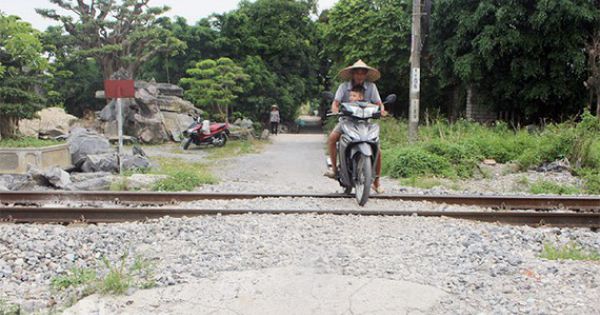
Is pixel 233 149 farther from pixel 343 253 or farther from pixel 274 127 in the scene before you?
pixel 343 253

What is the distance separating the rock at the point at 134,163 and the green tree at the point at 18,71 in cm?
294

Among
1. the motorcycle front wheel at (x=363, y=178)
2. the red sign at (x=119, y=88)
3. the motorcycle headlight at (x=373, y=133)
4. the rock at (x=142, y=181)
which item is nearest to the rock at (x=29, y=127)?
the red sign at (x=119, y=88)

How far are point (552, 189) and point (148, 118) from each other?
1502cm

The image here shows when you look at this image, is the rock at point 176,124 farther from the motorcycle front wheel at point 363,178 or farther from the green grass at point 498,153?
the motorcycle front wheel at point 363,178

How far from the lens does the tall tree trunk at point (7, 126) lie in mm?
12039

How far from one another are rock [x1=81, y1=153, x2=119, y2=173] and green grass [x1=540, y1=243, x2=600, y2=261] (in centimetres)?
822

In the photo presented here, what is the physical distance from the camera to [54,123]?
18250 mm

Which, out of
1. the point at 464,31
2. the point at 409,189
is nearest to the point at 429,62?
the point at 464,31

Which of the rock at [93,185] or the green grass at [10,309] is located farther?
the rock at [93,185]

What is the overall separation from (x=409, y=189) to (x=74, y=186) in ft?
17.5

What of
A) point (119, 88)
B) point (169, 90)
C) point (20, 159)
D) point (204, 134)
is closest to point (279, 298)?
point (119, 88)

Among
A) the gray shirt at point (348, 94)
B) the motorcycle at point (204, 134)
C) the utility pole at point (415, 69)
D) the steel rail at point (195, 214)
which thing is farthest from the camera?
the motorcycle at point (204, 134)

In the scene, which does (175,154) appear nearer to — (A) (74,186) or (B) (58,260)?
(A) (74,186)

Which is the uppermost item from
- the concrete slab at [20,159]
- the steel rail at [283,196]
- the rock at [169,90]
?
the rock at [169,90]
